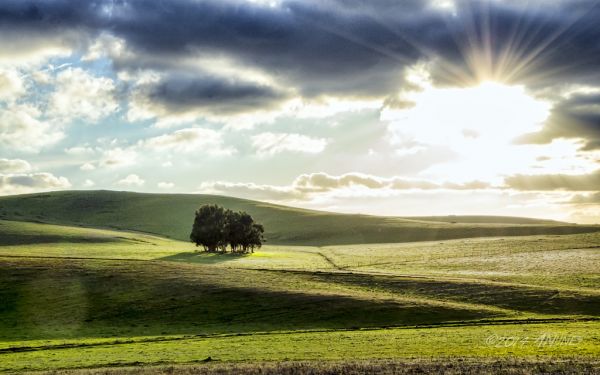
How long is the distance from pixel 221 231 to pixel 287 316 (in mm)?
73539

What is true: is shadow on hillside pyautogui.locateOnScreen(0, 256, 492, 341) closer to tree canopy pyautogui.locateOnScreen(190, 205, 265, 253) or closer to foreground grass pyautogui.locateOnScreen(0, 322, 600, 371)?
foreground grass pyautogui.locateOnScreen(0, 322, 600, 371)

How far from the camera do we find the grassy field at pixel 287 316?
3058 centimetres

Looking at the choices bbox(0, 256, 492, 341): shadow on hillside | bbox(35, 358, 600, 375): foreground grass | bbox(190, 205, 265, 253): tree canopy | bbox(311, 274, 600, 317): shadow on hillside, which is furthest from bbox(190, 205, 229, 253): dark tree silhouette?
bbox(35, 358, 600, 375): foreground grass

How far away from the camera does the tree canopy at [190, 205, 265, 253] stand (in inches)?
4614

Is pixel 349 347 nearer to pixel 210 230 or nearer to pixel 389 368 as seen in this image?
pixel 389 368

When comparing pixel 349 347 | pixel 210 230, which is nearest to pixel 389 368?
pixel 349 347

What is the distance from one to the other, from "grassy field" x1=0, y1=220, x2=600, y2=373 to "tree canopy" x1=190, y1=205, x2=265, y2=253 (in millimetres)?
45330

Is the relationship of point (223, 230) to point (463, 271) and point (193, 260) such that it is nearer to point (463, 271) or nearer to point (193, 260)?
point (193, 260)

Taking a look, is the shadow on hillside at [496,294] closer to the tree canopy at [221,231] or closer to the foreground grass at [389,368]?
the foreground grass at [389,368]

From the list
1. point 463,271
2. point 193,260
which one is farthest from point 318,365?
point 193,260

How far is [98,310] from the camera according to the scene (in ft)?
163

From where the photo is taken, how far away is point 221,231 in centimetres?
11762

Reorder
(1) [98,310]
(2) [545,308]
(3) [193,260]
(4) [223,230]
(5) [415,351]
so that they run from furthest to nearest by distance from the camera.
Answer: (4) [223,230] < (3) [193,260] < (1) [98,310] < (2) [545,308] < (5) [415,351]

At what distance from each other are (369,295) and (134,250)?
216ft
